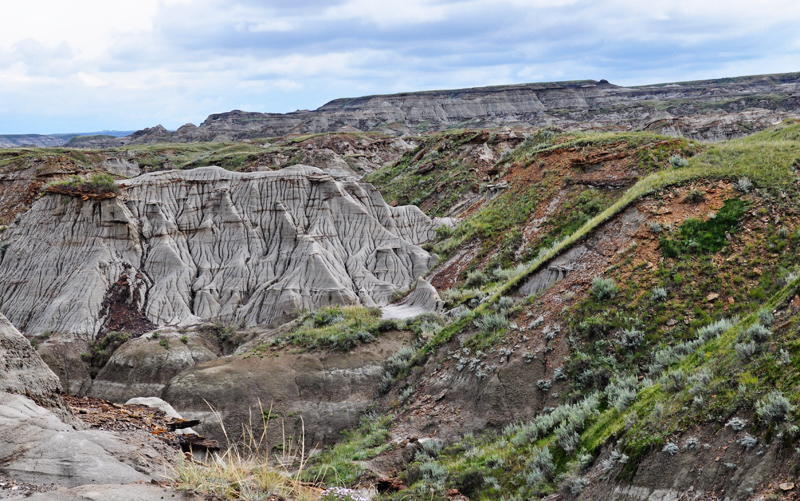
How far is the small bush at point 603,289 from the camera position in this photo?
15641 millimetres

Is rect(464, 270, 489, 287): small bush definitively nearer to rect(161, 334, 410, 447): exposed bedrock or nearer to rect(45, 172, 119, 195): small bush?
rect(161, 334, 410, 447): exposed bedrock

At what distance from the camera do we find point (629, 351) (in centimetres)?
1398

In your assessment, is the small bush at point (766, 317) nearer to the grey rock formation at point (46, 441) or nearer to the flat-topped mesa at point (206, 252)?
the grey rock formation at point (46, 441)

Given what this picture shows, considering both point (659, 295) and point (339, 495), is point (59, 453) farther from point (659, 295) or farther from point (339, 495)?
point (659, 295)

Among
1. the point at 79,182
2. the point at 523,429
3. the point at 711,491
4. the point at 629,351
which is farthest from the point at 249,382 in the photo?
the point at 79,182

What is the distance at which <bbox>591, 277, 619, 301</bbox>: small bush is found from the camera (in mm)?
15641

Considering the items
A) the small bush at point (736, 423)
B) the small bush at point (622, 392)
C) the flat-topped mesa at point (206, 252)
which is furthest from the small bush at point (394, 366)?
the small bush at point (736, 423)

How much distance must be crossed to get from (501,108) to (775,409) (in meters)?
170

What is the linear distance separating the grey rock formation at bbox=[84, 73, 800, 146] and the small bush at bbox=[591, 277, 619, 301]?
130 m

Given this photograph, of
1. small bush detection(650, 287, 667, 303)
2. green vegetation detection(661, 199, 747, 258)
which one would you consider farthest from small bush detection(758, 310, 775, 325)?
green vegetation detection(661, 199, 747, 258)

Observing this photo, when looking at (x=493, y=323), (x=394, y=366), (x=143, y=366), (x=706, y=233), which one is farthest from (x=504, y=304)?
(x=143, y=366)

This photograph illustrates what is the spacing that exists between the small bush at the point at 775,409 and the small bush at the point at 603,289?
7.91m

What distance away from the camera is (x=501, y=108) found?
169375 mm

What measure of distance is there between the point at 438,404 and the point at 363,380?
6231 mm
